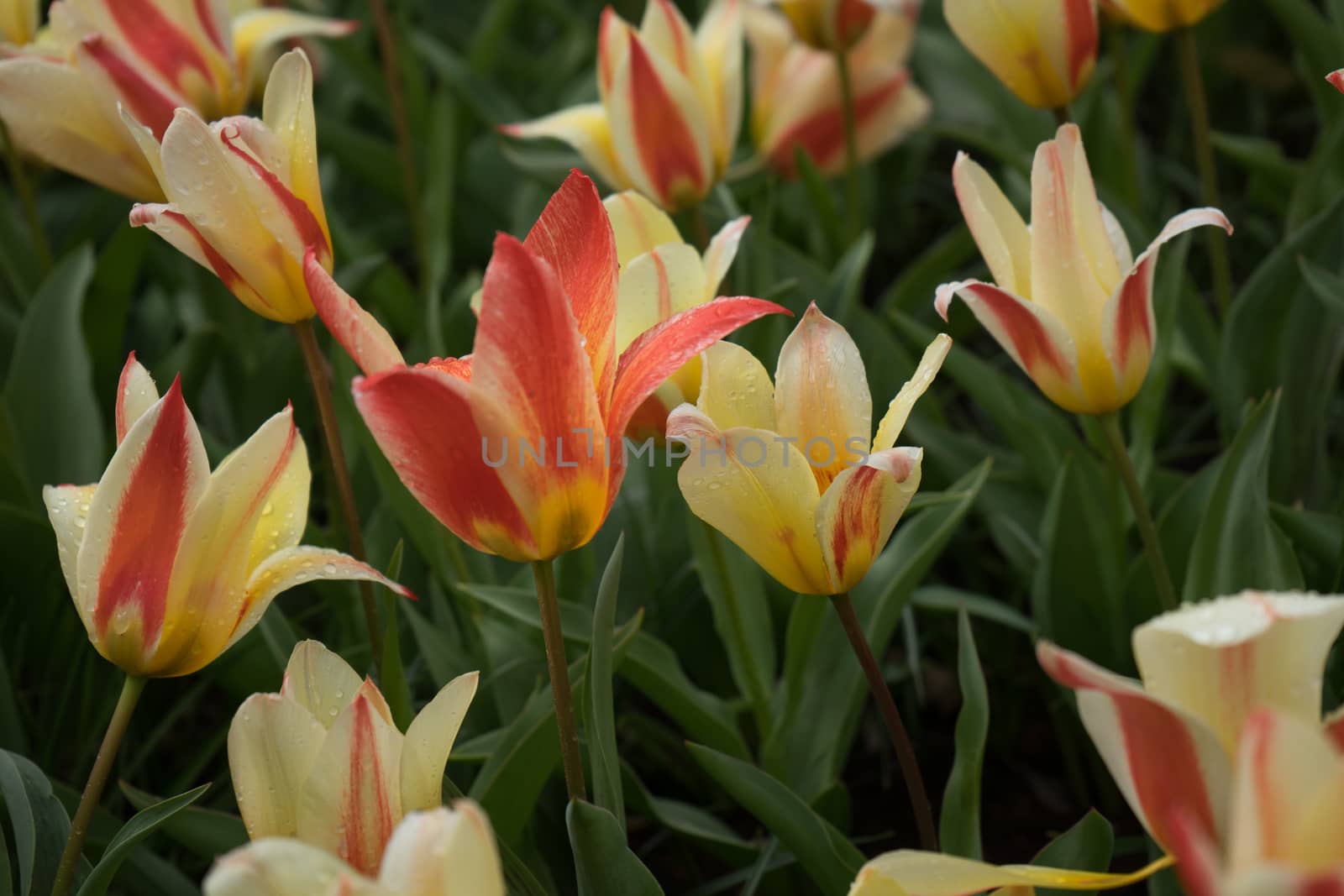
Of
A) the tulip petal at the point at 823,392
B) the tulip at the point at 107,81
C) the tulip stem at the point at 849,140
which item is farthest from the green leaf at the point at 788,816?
the tulip stem at the point at 849,140

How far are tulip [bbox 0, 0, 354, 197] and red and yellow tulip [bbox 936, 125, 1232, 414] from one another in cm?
63

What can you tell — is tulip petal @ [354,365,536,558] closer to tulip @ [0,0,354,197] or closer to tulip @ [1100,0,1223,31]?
tulip @ [0,0,354,197]

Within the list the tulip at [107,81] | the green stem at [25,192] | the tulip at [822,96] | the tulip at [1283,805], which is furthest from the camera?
the tulip at [822,96]

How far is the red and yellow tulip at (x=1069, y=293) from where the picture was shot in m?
0.69

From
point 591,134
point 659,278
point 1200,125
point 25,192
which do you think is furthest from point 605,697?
point 25,192

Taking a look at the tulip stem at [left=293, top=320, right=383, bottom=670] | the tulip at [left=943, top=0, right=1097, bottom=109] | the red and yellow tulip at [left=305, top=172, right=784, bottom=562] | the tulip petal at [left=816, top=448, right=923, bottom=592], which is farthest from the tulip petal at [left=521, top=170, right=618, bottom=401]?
the tulip at [left=943, top=0, right=1097, bottom=109]

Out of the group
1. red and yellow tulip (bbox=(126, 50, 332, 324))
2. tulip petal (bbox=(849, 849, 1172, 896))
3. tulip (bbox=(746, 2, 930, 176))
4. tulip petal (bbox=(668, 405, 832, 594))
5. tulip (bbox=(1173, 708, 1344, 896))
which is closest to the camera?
tulip (bbox=(1173, 708, 1344, 896))

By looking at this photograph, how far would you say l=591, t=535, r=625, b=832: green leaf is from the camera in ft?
2.06

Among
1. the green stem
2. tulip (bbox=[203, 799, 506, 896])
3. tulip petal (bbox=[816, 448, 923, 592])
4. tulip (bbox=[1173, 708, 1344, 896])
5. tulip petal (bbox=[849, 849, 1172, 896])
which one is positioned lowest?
tulip petal (bbox=[849, 849, 1172, 896])

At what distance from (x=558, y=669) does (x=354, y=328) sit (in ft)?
0.58

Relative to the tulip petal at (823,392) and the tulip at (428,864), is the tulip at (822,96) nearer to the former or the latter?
the tulip petal at (823,392)

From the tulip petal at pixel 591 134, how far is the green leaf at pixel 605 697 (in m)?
0.61

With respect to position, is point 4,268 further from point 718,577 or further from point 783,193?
point 718,577

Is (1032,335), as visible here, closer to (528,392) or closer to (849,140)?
(528,392)
